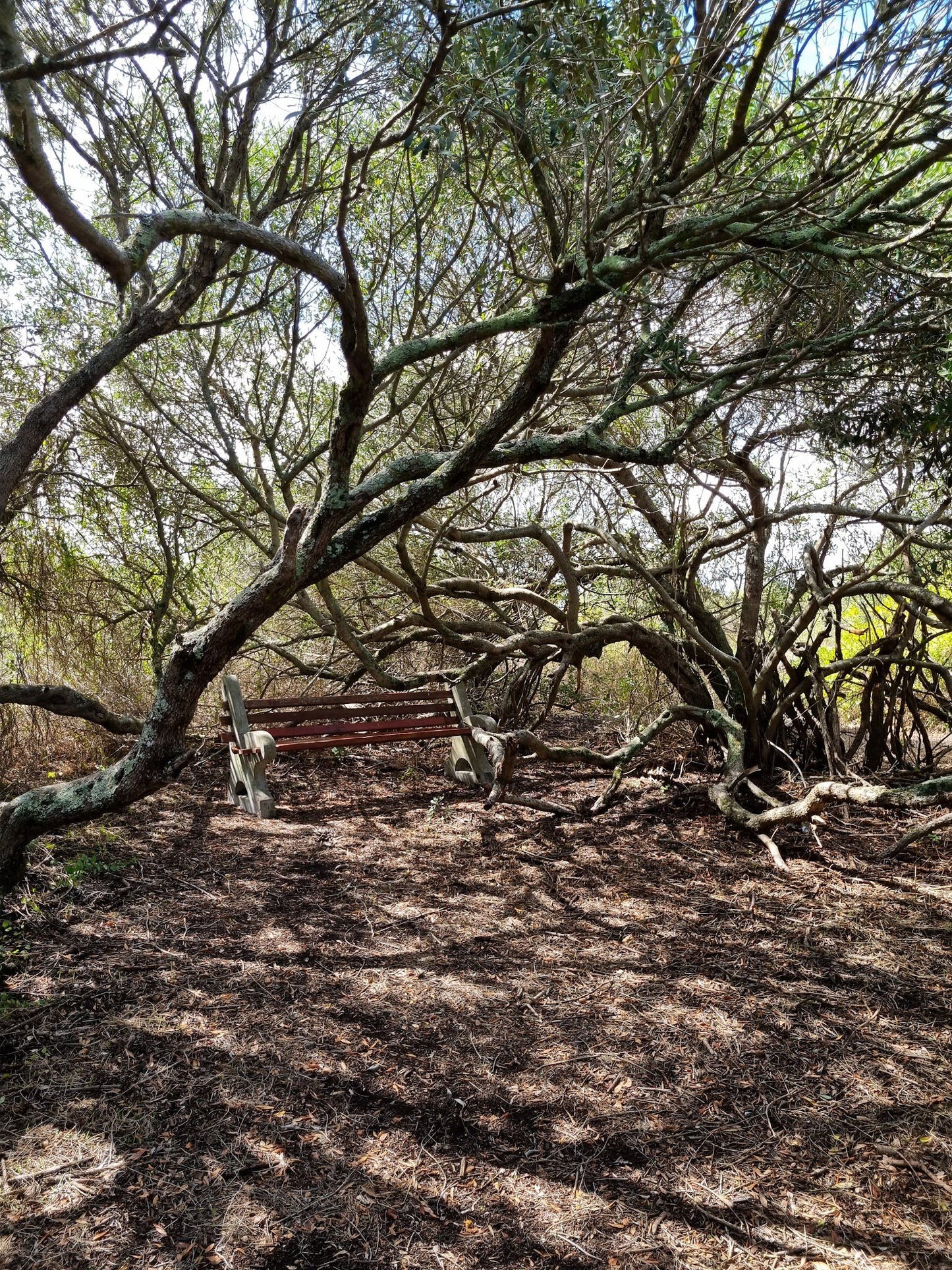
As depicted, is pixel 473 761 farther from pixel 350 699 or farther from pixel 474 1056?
pixel 474 1056

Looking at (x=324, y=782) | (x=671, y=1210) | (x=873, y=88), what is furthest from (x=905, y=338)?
(x=324, y=782)

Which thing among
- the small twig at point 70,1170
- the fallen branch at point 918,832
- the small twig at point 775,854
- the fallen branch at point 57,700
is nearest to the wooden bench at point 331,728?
the fallen branch at point 57,700

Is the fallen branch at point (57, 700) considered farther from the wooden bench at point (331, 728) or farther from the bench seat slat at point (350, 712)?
the bench seat slat at point (350, 712)

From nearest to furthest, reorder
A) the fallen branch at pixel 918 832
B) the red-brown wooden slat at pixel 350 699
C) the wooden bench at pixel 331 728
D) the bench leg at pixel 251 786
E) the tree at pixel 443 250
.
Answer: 1. the tree at pixel 443 250
2. the fallen branch at pixel 918 832
3. the bench leg at pixel 251 786
4. the wooden bench at pixel 331 728
5. the red-brown wooden slat at pixel 350 699

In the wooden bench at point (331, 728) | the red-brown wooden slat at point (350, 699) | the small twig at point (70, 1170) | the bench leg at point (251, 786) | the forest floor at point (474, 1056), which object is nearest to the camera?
the forest floor at point (474, 1056)

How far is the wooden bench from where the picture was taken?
17.5ft

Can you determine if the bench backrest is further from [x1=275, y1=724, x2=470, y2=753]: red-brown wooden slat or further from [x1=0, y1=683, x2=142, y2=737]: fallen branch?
[x1=0, y1=683, x2=142, y2=737]: fallen branch

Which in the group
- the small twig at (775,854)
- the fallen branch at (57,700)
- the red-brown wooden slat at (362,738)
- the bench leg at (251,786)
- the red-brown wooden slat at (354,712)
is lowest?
the small twig at (775,854)

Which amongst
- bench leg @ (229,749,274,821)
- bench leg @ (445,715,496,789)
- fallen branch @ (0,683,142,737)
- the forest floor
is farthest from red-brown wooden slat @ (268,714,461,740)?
fallen branch @ (0,683,142,737)

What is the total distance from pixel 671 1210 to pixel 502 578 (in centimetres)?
537

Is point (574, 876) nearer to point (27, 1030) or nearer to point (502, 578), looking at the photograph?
point (27, 1030)

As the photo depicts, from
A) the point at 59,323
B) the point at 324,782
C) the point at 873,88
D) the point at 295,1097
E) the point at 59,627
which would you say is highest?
the point at 59,323

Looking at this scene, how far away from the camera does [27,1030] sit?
297cm

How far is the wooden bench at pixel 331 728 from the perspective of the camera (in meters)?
5.34
